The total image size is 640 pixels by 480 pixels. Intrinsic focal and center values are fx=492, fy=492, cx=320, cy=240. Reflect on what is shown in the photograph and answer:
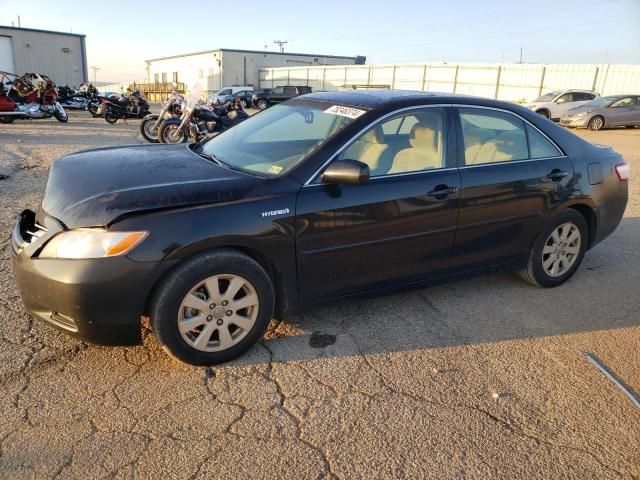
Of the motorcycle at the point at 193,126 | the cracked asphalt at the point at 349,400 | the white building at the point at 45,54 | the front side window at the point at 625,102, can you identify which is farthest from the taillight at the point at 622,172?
the white building at the point at 45,54

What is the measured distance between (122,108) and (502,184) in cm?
1796

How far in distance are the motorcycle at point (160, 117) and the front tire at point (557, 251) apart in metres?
9.93

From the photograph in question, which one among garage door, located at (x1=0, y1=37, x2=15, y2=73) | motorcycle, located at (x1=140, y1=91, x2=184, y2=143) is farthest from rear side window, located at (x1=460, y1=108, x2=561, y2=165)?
garage door, located at (x1=0, y1=37, x2=15, y2=73)

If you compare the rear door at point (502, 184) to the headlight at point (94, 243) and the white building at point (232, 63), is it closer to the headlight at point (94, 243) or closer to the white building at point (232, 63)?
the headlight at point (94, 243)

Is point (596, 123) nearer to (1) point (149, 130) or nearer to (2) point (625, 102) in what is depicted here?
(2) point (625, 102)

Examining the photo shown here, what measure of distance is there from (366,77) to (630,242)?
124 feet

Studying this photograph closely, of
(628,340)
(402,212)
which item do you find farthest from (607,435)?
(402,212)

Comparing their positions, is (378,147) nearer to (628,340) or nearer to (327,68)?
(628,340)

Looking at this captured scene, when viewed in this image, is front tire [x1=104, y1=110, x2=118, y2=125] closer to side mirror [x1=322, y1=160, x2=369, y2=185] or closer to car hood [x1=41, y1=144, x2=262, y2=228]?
car hood [x1=41, y1=144, x2=262, y2=228]

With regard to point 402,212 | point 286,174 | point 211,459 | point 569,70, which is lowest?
point 211,459

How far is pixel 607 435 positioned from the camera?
2562 millimetres

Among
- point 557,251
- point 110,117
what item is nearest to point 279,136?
point 557,251

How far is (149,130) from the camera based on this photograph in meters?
12.3

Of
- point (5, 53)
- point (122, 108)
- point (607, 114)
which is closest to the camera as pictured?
point (122, 108)
